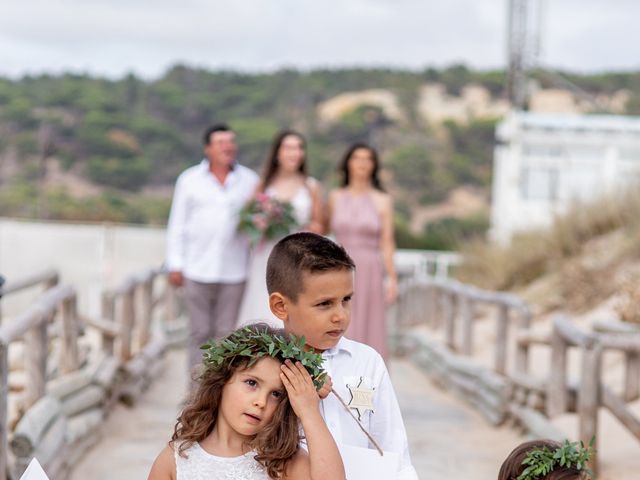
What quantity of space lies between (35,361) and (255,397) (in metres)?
3.24

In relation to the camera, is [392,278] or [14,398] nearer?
[14,398]

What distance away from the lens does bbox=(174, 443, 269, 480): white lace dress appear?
3383mm

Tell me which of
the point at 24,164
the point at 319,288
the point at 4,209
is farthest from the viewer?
the point at 24,164

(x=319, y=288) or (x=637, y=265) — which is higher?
(x=319, y=288)

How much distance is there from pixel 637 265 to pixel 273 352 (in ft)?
33.9

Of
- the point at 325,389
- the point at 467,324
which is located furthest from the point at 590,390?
the point at 467,324

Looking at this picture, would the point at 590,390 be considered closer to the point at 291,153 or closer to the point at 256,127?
the point at 291,153

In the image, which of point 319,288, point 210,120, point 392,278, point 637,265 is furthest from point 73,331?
point 210,120

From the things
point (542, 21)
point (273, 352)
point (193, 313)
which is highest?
point (542, 21)

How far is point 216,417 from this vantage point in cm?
346

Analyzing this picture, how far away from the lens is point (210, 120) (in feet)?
242

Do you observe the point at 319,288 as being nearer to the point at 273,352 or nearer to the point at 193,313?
the point at 273,352

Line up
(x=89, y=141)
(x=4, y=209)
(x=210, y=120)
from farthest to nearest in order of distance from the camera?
(x=210, y=120) → (x=89, y=141) → (x=4, y=209)

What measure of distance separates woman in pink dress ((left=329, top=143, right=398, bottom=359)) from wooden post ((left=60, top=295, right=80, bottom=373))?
1.86 metres
